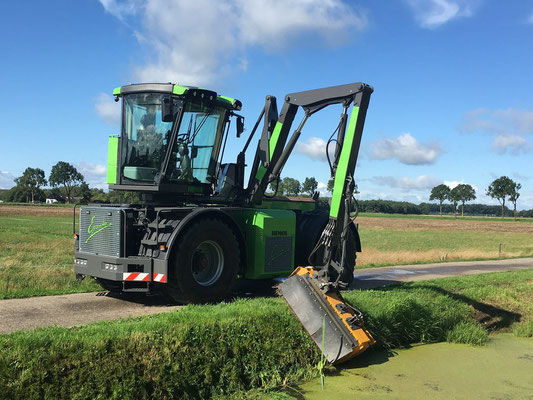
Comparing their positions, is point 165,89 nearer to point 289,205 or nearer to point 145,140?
point 145,140

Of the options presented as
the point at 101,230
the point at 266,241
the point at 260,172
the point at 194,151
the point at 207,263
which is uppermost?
the point at 194,151

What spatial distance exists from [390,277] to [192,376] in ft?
28.4

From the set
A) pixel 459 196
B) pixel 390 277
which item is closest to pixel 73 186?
pixel 459 196

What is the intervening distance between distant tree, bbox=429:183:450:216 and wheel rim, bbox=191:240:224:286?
134907 mm

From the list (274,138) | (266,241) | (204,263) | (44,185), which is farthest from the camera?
(44,185)

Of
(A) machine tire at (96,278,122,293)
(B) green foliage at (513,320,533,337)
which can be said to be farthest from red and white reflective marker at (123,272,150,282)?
(B) green foliage at (513,320,533,337)

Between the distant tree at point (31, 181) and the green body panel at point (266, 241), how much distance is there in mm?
113789

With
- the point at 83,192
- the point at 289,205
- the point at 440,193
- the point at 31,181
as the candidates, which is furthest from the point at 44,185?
the point at 289,205

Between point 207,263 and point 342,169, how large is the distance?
2.94 meters

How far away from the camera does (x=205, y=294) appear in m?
8.18

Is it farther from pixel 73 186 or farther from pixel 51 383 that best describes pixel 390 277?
pixel 73 186

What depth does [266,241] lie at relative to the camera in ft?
29.9

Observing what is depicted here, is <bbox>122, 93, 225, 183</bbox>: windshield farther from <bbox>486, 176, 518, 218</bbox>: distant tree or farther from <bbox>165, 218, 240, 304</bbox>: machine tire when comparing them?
<bbox>486, 176, 518, 218</bbox>: distant tree

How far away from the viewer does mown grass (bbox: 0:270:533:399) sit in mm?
4383
